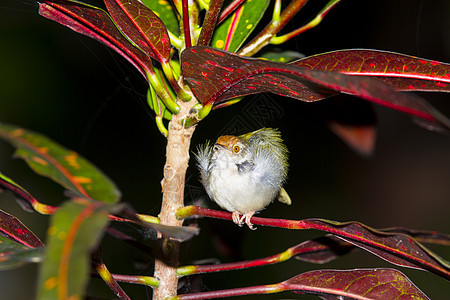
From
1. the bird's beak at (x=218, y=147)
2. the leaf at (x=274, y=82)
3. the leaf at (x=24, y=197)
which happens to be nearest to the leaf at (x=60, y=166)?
the leaf at (x=274, y=82)

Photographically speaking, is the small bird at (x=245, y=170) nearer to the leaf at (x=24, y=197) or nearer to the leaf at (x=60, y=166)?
the leaf at (x=24, y=197)

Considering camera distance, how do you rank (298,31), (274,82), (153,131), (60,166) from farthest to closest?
(153,131) < (298,31) < (274,82) < (60,166)

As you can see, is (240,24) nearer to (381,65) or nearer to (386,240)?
(381,65)

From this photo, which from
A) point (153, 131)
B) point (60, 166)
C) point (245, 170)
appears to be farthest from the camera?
point (153, 131)

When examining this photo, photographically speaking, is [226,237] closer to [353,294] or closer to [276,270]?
[353,294]

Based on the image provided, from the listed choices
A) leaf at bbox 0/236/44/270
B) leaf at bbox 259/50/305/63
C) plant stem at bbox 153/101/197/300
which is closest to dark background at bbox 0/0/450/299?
leaf at bbox 259/50/305/63

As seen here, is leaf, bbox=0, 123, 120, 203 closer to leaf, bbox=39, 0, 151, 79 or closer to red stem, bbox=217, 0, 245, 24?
leaf, bbox=39, 0, 151, 79

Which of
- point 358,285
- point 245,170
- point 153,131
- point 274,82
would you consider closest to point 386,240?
point 358,285
